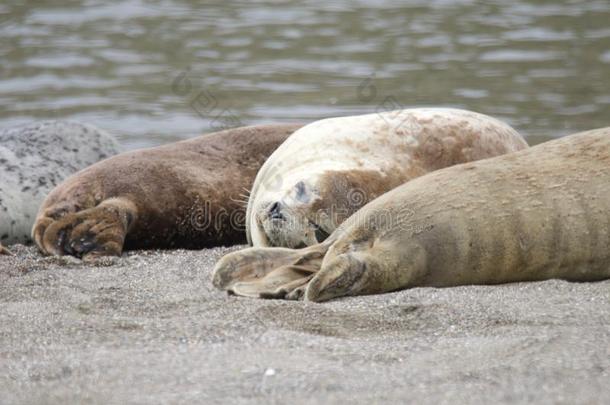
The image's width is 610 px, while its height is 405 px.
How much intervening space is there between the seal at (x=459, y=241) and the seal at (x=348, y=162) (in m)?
0.42

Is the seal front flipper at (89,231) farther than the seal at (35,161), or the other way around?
the seal at (35,161)

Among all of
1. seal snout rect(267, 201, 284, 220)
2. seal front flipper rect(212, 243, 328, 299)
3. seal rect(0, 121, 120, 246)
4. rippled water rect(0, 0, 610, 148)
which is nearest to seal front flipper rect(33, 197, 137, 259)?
seal rect(0, 121, 120, 246)

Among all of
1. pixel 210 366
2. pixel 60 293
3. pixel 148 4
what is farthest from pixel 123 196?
pixel 148 4

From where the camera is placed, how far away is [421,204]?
4438mm

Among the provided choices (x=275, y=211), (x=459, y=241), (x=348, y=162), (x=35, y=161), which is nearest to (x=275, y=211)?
(x=275, y=211)

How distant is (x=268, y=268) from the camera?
4.53 metres

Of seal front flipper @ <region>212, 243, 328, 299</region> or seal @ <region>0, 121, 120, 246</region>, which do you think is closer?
seal front flipper @ <region>212, 243, 328, 299</region>

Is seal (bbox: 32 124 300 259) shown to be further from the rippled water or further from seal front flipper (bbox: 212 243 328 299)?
the rippled water

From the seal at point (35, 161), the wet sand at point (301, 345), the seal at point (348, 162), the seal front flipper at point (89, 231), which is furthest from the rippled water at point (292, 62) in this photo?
the wet sand at point (301, 345)

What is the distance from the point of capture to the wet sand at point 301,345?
309cm

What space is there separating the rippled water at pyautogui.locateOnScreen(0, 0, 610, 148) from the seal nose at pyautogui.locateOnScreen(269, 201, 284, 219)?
4791mm

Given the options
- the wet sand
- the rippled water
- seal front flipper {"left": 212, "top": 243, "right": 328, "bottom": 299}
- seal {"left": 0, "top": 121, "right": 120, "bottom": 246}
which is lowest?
the rippled water

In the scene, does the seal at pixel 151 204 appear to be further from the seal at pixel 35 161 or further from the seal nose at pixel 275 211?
the seal nose at pixel 275 211

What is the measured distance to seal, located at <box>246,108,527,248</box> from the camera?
500cm
